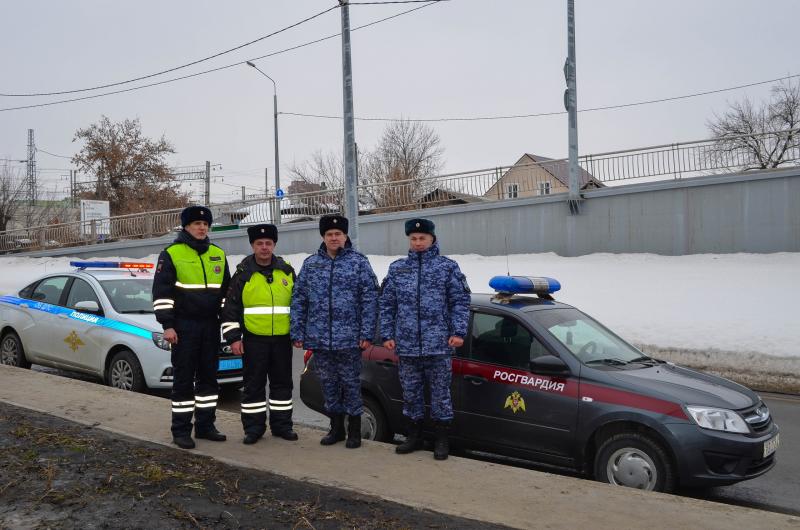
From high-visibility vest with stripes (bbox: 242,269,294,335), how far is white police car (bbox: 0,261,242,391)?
8.21 feet

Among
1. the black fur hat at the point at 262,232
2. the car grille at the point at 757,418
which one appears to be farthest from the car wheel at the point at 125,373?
the car grille at the point at 757,418

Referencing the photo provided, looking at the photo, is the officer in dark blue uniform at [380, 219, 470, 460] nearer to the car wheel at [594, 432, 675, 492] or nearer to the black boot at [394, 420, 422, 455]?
the black boot at [394, 420, 422, 455]

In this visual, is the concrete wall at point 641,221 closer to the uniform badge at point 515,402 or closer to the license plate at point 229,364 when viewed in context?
the license plate at point 229,364

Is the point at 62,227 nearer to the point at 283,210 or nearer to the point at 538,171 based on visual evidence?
the point at 283,210

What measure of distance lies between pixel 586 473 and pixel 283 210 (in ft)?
71.6

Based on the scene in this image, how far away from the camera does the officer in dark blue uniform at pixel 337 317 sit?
5.37 metres

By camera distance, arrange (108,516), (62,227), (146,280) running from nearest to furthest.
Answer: (108,516) → (146,280) → (62,227)

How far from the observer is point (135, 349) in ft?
25.9

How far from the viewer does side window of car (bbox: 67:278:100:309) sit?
8.67 metres

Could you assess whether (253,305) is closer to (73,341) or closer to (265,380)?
(265,380)

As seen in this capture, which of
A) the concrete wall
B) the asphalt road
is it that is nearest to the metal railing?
the concrete wall

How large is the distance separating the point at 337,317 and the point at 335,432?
97 centimetres

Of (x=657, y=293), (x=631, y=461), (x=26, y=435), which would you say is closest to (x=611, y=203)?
(x=657, y=293)

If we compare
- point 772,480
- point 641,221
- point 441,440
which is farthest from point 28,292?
point 641,221
